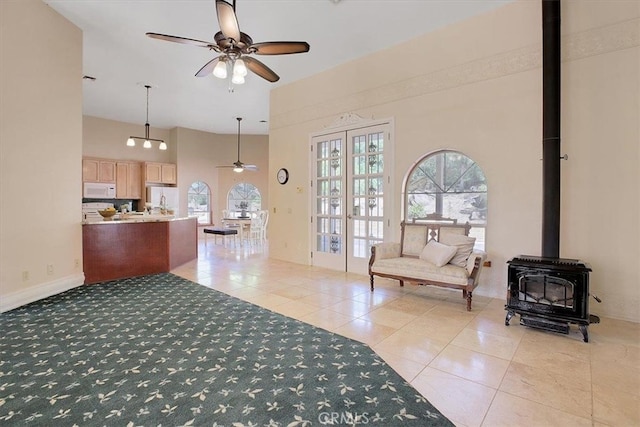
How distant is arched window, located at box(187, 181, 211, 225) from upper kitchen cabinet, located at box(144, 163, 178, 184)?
688 millimetres

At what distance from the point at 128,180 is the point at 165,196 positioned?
1.05 metres

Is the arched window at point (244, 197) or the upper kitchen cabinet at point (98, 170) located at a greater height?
the upper kitchen cabinet at point (98, 170)

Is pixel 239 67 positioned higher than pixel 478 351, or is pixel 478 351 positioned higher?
pixel 239 67

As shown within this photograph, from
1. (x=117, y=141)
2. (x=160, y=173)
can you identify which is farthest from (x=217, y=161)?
(x=117, y=141)

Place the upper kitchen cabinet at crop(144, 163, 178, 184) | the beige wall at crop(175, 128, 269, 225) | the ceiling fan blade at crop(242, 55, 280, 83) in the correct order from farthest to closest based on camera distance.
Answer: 1. the beige wall at crop(175, 128, 269, 225)
2. the upper kitchen cabinet at crop(144, 163, 178, 184)
3. the ceiling fan blade at crop(242, 55, 280, 83)

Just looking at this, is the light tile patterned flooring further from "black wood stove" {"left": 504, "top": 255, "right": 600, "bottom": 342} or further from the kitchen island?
the kitchen island

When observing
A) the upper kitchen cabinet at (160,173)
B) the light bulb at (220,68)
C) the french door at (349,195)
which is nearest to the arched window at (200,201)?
the upper kitchen cabinet at (160,173)

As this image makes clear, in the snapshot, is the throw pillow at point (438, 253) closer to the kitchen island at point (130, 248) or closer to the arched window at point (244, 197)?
the kitchen island at point (130, 248)

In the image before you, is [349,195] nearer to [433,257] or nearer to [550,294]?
[433,257]

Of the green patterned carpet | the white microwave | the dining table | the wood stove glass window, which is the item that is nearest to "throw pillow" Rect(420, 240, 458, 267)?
the wood stove glass window

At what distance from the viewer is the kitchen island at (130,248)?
4770 mm

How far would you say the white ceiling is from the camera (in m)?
4.03

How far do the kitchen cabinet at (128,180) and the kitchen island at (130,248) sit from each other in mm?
4077

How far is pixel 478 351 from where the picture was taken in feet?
8.65
